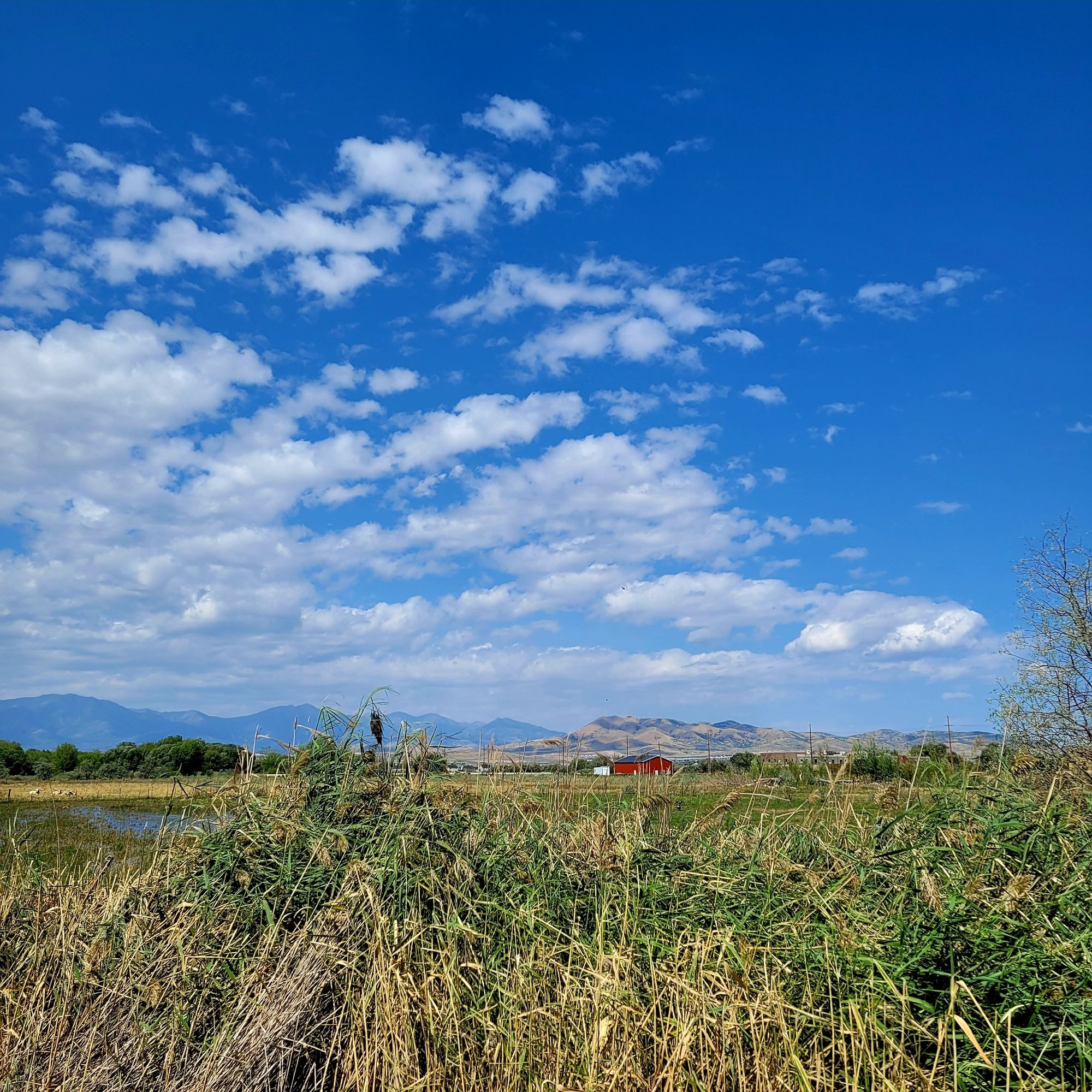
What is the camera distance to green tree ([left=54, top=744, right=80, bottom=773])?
62116 mm

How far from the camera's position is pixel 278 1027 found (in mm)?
4785

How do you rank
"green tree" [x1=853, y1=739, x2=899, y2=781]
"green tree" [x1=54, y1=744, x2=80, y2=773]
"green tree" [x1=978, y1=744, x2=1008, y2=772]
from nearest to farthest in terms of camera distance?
"green tree" [x1=978, y1=744, x2=1008, y2=772] → "green tree" [x1=853, y1=739, x2=899, y2=781] → "green tree" [x1=54, y1=744, x2=80, y2=773]

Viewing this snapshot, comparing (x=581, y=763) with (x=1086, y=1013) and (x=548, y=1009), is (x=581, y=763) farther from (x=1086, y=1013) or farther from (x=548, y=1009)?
(x=1086, y=1013)

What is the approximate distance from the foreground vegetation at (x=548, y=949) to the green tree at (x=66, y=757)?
64.9 meters

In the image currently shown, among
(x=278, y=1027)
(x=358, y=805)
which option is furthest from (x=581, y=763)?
(x=278, y=1027)

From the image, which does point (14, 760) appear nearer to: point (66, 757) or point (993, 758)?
point (66, 757)

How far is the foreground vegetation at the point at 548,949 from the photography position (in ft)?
13.3

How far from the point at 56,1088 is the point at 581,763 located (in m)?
5.45

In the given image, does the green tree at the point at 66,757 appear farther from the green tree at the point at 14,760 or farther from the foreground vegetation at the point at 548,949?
the foreground vegetation at the point at 548,949

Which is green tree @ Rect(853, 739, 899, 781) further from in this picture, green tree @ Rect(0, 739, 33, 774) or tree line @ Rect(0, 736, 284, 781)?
green tree @ Rect(0, 739, 33, 774)

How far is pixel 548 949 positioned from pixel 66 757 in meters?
69.9

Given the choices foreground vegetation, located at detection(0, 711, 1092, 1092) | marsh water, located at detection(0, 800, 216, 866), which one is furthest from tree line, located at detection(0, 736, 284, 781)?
foreground vegetation, located at detection(0, 711, 1092, 1092)

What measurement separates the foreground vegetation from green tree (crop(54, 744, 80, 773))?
213 feet

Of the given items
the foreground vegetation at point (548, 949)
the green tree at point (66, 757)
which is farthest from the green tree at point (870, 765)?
the green tree at point (66, 757)
